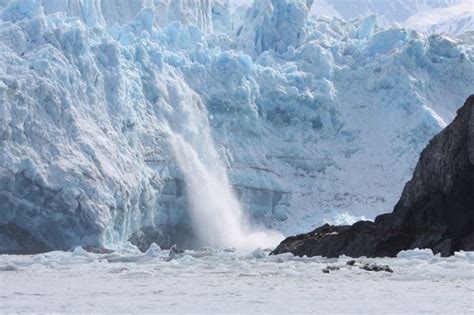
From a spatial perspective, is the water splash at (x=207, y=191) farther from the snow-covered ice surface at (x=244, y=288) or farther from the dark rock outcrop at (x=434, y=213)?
the snow-covered ice surface at (x=244, y=288)

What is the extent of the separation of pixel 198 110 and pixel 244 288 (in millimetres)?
41907

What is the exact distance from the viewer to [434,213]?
26.5 m

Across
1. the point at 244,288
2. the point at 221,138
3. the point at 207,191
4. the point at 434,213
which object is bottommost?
the point at 244,288

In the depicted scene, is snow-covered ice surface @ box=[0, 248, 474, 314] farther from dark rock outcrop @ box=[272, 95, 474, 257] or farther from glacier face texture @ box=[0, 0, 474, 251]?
glacier face texture @ box=[0, 0, 474, 251]

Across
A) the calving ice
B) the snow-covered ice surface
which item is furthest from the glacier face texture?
the snow-covered ice surface

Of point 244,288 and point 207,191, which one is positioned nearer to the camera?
point 244,288

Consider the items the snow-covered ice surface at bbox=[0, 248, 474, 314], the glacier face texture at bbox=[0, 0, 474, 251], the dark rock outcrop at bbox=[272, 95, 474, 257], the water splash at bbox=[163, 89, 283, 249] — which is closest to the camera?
the snow-covered ice surface at bbox=[0, 248, 474, 314]

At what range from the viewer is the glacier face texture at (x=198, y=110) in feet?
143

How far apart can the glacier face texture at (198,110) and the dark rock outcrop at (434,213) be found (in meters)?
18.5

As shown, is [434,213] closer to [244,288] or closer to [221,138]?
[244,288]

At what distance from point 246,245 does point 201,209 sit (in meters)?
3.44

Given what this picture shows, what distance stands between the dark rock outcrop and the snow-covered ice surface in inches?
133

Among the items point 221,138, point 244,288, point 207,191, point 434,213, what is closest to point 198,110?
point 221,138

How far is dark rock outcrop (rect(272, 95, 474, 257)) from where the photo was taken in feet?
82.8
